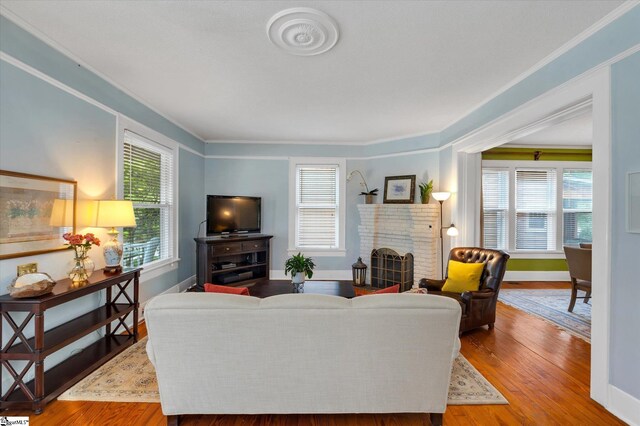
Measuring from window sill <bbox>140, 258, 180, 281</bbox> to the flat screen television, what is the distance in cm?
73

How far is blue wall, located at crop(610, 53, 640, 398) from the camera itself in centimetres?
185

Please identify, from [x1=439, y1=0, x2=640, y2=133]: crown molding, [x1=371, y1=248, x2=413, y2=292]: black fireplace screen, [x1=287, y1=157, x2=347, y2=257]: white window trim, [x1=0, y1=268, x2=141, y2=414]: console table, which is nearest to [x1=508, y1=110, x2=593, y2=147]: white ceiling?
[x1=439, y1=0, x2=640, y2=133]: crown molding

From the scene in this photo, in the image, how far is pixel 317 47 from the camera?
2.32m

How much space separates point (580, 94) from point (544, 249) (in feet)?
14.8

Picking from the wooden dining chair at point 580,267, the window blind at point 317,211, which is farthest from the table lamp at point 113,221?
the wooden dining chair at point 580,267

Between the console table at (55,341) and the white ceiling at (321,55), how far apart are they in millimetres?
1947

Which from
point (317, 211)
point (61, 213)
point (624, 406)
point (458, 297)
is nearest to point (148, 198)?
point (61, 213)

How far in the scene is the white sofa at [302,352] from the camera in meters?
1.63

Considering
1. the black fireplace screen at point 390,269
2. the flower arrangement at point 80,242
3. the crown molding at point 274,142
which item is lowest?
the black fireplace screen at point 390,269

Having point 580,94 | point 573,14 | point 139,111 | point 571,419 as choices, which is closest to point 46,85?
point 139,111

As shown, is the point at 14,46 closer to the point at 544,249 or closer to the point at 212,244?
the point at 212,244

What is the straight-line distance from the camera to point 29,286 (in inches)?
75.0

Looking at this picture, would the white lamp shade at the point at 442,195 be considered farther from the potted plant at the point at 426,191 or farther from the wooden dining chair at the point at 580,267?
the wooden dining chair at the point at 580,267

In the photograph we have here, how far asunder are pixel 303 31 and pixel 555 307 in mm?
4844
